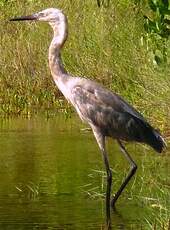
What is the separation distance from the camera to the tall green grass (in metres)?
14.8

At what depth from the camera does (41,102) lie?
16.7 m

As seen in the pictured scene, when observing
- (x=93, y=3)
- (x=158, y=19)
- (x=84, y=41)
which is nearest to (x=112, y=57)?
(x=84, y=41)

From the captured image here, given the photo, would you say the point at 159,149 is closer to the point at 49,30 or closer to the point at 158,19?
the point at 158,19

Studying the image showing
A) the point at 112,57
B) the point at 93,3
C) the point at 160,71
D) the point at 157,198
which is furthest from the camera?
the point at 93,3

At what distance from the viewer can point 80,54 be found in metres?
17.0

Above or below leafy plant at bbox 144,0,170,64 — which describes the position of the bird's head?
above

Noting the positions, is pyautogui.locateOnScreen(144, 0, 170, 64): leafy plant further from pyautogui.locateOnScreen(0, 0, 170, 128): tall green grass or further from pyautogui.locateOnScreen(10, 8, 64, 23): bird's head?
→ pyautogui.locateOnScreen(10, 8, 64, 23): bird's head

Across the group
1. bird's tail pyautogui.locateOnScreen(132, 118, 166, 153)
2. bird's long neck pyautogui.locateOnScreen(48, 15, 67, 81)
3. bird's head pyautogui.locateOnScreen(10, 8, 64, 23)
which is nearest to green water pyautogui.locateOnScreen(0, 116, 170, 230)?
bird's tail pyautogui.locateOnScreen(132, 118, 166, 153)

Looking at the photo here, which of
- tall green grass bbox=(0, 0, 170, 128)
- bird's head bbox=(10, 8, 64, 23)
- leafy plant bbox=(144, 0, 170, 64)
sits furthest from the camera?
tall green grass bbox=(0, 0, 170, 128)

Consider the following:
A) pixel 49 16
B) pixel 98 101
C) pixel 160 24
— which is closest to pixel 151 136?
pixel 98 101

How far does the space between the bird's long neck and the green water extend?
3.60 ft

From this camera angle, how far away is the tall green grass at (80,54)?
14.8 meters

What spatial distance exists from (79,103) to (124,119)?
435 mm

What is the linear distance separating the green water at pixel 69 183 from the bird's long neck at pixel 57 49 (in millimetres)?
1098
